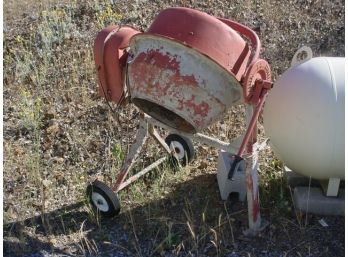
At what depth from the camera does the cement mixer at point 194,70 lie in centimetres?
A: 298

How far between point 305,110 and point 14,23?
3.63 metres

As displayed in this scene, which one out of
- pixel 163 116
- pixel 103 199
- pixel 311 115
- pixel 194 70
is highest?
pixel 194 70

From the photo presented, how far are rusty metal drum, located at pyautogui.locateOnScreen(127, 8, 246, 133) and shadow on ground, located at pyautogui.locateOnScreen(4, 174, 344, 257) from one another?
658 millimetres

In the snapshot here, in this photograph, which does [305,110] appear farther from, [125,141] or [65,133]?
[65,133]

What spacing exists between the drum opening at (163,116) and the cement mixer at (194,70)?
104 millimetres

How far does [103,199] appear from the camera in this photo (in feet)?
11.6

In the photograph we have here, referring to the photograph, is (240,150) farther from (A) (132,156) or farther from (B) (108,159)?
(B) (108,159)

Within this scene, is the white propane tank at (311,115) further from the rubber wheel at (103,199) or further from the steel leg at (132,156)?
the rubber wheel at (103,199)

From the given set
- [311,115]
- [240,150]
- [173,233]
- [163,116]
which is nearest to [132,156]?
[163,116]

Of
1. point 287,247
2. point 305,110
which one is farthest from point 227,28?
point 287,247

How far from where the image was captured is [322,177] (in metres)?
3.42

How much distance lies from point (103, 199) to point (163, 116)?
24.2 inches

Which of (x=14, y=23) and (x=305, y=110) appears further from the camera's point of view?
(x=14, y=23)

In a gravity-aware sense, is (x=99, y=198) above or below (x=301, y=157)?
below
